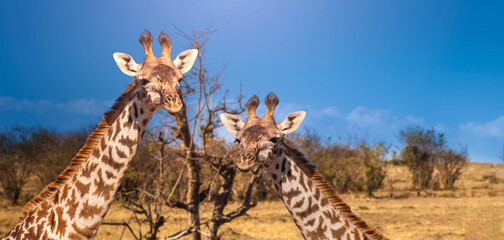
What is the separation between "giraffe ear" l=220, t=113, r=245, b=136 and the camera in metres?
4.54

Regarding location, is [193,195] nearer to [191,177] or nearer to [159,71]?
[191,177]

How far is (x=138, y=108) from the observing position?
407cm

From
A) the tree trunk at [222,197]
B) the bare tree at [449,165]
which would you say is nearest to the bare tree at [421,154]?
the bare tree at [449,165]

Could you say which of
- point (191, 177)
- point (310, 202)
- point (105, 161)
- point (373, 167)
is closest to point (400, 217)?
point (373, 167)

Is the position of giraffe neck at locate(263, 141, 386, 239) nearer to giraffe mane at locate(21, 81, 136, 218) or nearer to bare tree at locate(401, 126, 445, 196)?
giraffe mane at locate(21, 81, 136, 218)

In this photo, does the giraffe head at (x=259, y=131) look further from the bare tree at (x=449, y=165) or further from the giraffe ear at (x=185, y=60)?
the bare tree at (x=449, y=165)

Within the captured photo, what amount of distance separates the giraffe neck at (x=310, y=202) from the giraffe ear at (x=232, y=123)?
1.91ft

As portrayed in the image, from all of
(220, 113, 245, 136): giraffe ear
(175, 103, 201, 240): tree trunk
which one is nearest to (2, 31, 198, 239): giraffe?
(220, 113, 245, 136): giraffe ear

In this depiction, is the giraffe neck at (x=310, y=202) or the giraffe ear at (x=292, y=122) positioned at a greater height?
the giraffe ear at (x=292, y=122)

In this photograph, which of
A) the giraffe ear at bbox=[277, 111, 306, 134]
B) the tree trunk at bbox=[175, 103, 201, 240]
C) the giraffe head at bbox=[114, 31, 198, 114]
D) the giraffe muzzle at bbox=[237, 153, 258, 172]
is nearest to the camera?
the giraffe head at bbox=[114, 31, 198, 114]

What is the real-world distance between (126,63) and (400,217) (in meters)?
17.5

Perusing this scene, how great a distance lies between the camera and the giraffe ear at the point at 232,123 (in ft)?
14.9

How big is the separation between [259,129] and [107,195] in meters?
1.66

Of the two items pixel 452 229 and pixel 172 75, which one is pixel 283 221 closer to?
pixel 452 229
